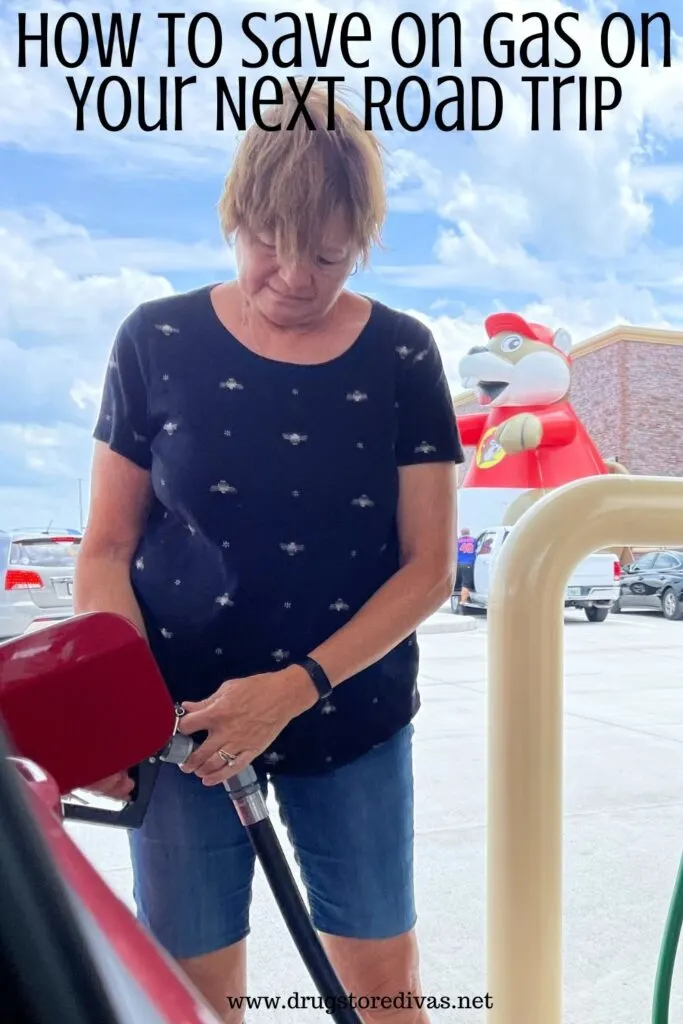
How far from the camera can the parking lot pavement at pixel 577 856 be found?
1452 millimetres

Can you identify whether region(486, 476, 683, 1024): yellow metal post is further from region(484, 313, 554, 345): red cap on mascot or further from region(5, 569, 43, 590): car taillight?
region(484, 313, 554, 345): red cap on mascot

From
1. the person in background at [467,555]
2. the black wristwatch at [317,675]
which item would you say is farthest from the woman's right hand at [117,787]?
the person in background at [467,555]

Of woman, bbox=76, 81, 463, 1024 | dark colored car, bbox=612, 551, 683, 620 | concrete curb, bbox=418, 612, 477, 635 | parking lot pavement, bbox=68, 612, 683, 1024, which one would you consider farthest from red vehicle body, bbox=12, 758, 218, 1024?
dark colored car, bbox=612, 551, 683, 620

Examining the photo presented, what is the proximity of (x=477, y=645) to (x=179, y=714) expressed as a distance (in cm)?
472

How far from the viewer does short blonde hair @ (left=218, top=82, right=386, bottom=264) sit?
689mm

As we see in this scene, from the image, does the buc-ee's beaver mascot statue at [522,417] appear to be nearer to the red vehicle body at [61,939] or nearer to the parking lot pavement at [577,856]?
the parking lot pavement at [577,856]

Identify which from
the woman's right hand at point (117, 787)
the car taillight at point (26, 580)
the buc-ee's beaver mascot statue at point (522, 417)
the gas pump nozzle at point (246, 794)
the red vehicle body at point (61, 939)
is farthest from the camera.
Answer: the buc-ee's beaver mascot statue at point (522, 417)

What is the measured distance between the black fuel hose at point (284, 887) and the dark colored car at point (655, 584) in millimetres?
7382

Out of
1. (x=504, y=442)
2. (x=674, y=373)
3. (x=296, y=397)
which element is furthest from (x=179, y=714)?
(x=674, y=373)

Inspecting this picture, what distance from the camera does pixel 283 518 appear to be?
717mm

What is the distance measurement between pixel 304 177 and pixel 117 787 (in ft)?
1.39

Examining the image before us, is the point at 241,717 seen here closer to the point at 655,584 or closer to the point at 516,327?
the point at 516,327

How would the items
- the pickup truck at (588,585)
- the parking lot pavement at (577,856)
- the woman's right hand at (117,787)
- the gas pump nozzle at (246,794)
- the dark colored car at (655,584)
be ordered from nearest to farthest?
the woman's right hand at (117,787) < the gas pump nozzle at (246,794) < the parking lot pavement at (577,856) < the pickup truck at (588,585) < the dark colored car at (655,584)

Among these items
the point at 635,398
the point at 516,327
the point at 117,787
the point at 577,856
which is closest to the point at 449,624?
the point at 516,327
